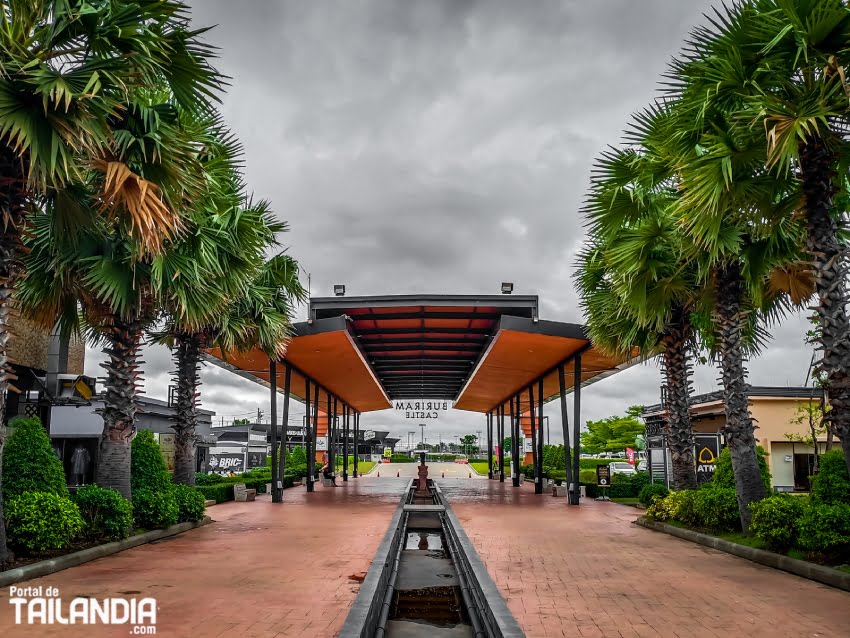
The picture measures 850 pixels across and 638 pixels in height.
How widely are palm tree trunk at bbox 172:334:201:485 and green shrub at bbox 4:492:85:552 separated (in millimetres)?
5640

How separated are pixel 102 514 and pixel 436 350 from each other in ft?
54.0

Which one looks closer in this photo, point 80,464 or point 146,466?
point 146,466

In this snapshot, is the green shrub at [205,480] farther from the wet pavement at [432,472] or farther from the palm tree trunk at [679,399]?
the palm tree trunk at [679,399]

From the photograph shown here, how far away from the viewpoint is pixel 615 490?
2295 centimetres

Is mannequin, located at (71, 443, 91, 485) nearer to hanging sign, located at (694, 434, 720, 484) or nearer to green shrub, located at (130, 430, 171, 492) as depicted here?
green shrub, located at (130, 430, 171, 492)

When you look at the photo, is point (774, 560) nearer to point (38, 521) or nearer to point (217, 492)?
point (38, 521)

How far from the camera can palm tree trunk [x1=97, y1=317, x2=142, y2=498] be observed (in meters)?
11.3

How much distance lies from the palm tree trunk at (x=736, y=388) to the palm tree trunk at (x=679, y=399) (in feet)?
7.50

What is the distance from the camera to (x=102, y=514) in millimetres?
10422

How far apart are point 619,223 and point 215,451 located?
3678cm

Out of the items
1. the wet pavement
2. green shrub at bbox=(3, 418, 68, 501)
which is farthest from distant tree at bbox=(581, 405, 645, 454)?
green shrub at bbox=(3, 418, 68, 501)

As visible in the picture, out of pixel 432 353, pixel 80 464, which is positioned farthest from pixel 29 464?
pixel 432 353

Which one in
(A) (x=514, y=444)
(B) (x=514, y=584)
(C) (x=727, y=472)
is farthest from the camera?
(A) (x=514, y=444)

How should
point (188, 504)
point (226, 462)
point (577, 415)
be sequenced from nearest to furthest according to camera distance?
1. point (188, 504)
2. point (577, 415)
3. point (226, 462)
